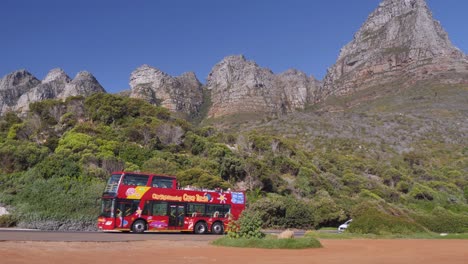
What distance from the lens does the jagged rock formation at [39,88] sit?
12462 centimetres

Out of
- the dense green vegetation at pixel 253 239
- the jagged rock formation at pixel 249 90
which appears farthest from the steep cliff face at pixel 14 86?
the dense green vegetation at pixel 253 239

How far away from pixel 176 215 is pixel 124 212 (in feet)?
11.8

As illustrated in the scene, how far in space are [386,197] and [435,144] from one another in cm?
3929

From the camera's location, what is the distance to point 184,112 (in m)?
159

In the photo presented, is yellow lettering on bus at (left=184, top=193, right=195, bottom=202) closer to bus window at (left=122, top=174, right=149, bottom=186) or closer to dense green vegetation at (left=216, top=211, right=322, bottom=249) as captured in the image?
bus window at (left=122, top=174, right=149, bottom=186)

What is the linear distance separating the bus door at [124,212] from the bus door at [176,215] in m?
2.44

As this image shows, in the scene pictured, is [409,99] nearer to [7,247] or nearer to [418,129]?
[418,129]

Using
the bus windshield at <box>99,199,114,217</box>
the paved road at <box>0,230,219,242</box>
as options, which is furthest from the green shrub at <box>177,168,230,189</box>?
the paved road at <box>0,230,219,242</box>

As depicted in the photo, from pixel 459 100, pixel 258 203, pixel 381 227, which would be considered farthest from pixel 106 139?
pixel 459 100

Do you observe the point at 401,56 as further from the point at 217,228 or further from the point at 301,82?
the point at 217,228

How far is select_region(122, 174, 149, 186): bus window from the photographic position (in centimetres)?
2652

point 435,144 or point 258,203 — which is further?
point 435,144

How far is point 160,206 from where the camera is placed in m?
27.8

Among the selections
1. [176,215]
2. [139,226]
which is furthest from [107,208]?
[176,215]
